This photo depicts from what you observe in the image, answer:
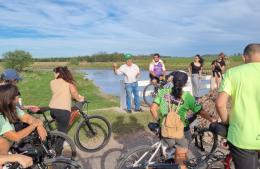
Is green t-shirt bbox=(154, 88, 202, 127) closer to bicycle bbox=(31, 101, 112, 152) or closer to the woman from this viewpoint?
the woman

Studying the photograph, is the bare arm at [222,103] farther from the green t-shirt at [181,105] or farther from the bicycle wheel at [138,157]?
the bicycle wheel at [138,157]

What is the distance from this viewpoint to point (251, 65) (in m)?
3.57

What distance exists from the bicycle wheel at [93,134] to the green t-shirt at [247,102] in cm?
445

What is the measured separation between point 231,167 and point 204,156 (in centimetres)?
47

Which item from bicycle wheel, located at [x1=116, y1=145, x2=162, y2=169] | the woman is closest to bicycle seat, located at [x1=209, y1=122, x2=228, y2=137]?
bicycle wheel, located at [x1=116, y1=145, x2=162, y2=169]

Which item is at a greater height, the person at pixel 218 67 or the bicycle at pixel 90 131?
the person at pixel 218 67

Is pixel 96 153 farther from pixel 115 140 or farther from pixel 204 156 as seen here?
pixel 204 156

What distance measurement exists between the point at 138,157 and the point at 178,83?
3.63 feet

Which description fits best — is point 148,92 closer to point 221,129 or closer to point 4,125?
point 221,129

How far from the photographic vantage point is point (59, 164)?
434cm

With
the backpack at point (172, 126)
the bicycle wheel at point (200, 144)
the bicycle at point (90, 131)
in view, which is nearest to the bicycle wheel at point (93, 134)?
the bicycle at point (90, 131)

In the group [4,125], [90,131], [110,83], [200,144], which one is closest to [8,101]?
[4,125]

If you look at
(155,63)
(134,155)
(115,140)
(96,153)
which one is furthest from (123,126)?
(134,155)

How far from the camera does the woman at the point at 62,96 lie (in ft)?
21.7
